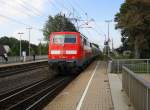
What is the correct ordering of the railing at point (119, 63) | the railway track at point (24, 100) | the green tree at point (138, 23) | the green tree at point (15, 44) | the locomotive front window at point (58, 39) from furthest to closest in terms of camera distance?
1. the green tree at point (15, 44)
2. the green tree at point (138, 23)
3. the railing at point (119, 63)
4. the locomotive front window at point (58, 39)
5. the railway track at point (24, 100)

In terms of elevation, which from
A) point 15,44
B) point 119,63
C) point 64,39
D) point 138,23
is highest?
point 138,23

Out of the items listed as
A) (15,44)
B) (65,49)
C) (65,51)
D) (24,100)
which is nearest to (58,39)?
(65,49)

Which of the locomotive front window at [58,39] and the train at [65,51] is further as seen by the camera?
the locomotive front window at [58,39]

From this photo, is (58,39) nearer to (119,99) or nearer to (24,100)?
(24,100)

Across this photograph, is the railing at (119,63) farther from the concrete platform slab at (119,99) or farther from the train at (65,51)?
the concrete platform slab at (119,99)

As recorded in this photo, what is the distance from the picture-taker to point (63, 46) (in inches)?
1187

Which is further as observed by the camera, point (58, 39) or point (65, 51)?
point (58, 39)

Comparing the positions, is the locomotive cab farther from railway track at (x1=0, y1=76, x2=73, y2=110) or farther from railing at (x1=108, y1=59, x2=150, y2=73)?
railway track at (x1=0, y1=76, x2=73, y2=110)

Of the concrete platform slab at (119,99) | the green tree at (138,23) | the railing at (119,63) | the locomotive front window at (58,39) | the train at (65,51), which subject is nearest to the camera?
the concrete platform slab at (119,99)

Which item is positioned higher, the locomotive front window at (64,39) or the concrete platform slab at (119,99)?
the locomotive front window at (64,39)

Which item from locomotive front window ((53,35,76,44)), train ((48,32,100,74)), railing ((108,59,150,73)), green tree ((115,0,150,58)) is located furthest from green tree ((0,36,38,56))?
railing ((108,59,150,73))

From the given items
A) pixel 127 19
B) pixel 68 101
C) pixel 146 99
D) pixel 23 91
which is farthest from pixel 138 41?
pixel 146 99

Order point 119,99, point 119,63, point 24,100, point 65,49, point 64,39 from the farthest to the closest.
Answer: point 119,63 → point 64,39 → point 65,49 → point 24,100 → point 119,99

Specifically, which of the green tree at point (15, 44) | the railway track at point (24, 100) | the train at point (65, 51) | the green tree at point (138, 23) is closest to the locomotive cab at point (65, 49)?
the train at point (65, 51)
